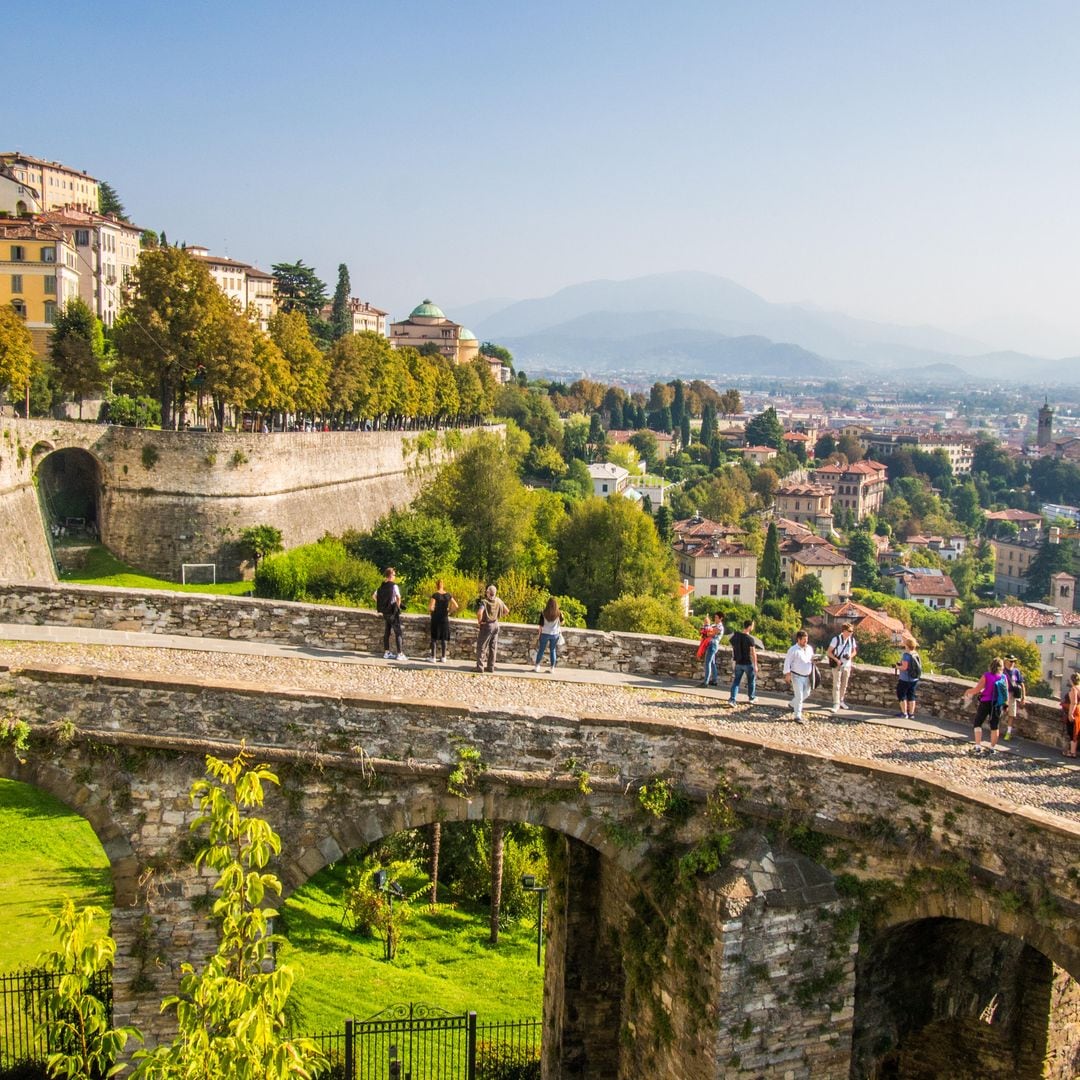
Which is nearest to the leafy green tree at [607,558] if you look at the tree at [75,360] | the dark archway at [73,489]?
the dark archway at [73,489]

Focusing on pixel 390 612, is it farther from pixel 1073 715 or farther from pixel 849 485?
pixel 849 485

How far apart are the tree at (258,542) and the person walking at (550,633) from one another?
103 ft

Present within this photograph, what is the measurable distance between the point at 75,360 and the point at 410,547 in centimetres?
1635

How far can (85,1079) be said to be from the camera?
8547 millimetres

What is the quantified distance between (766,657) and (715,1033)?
17.3 feet

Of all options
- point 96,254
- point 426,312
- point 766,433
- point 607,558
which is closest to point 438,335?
point 426,312

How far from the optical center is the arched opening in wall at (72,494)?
142 ft

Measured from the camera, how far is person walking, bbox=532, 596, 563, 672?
14.3 m

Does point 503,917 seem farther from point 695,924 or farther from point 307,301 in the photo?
point 307,301

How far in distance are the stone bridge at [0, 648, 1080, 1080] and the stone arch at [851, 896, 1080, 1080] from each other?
36mm

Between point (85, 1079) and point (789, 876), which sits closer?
point (85, 1079)

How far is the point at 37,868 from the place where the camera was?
63.3 ft

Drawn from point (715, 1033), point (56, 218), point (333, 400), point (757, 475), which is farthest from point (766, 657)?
point (757, 475)

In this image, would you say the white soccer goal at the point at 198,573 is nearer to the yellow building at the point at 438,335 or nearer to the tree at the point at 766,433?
the yellow building at the point at 438,335
